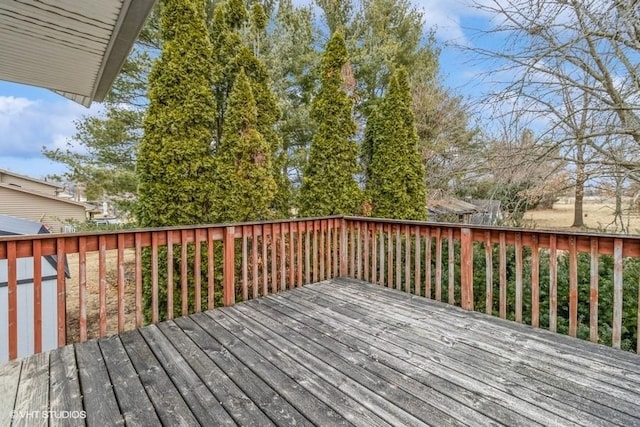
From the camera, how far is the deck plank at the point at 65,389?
5.58ft

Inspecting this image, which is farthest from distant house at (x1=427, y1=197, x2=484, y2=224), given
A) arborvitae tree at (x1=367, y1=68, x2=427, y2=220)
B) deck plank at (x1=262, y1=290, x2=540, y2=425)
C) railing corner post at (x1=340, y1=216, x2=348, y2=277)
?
deck plank at (x1=262, y1=290, x2=540, y2=425)

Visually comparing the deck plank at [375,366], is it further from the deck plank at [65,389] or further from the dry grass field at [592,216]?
the dry grass field at [592,216]

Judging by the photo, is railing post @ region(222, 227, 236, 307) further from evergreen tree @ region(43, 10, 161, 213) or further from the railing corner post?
evergreen tree @ region(43, 10, 161, 213)

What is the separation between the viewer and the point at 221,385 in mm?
2004

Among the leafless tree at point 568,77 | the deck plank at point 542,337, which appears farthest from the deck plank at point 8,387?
the leafless tree at point 568,77

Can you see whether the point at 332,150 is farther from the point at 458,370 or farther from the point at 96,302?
the point at 96,302

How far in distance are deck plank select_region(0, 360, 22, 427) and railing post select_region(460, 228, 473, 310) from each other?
3502 millimetres

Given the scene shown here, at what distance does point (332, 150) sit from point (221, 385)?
14.6 ft

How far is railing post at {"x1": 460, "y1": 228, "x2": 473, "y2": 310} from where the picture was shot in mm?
3389

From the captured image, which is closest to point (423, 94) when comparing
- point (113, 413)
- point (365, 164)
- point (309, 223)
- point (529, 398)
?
point (365, 164)

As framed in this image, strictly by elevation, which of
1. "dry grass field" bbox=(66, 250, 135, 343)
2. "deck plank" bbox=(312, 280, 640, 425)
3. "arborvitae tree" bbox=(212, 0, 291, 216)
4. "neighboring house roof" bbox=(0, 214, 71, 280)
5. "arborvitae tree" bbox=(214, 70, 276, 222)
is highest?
"arborvitae tree" bbox=(212, 0, 291, 216)

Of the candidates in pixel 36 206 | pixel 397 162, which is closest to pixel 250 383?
pixel 397 162

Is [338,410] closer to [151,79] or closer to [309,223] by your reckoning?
[309,223]

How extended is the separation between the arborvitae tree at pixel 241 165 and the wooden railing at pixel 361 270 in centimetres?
54
